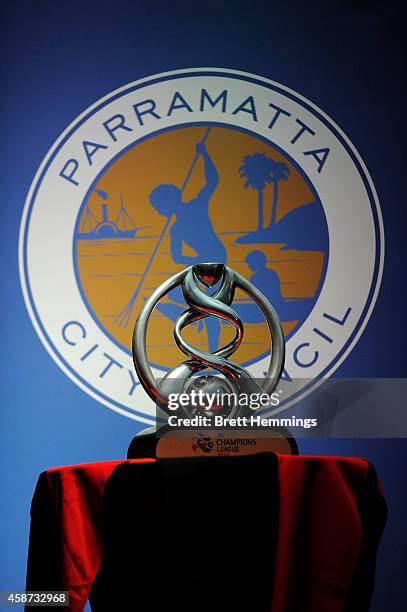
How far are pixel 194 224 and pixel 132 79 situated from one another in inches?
25.7

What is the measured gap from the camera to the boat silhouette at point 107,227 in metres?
2.54

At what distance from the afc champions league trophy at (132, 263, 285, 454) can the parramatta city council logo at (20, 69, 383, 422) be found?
1019 millimetres

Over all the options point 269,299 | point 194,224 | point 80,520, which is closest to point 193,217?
point 194,224

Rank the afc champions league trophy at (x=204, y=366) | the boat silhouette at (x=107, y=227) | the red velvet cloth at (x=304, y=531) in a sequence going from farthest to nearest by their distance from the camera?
the boat silhouette at (x=107, y=227)
the afc champions league trophy at (x=204, y=366)
the red velvet cloth at (x=304, y=531)

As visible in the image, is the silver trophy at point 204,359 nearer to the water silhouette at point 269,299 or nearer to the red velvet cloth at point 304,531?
the red velvet cloth at point 304,531

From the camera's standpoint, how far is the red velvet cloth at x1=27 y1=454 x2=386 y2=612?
1.11m

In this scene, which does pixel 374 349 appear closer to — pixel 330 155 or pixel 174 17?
pixel 330 155

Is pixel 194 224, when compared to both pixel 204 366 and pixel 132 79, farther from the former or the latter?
pixel 204 366

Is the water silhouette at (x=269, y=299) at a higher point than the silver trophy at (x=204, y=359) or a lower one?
higher

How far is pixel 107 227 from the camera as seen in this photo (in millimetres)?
2543

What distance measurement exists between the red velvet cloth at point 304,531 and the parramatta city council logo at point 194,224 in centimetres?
129

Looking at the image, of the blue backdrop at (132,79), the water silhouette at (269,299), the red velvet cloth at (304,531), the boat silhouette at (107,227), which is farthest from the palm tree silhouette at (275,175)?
the red velvet cloth at (304,531)

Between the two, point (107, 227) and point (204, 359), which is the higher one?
point (107, 227)

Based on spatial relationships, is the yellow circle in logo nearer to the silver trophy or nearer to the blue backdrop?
the blue backdrop
